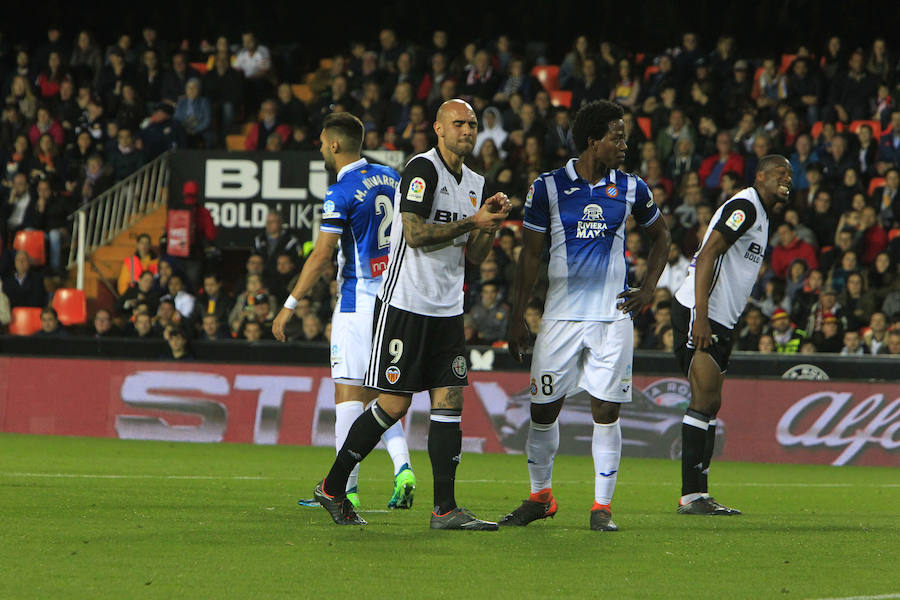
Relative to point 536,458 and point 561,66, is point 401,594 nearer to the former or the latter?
point 536,458

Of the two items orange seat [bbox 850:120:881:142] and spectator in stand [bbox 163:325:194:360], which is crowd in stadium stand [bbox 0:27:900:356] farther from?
spectator in stand [bbox 163:325:194:360]

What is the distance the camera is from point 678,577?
5.89 m

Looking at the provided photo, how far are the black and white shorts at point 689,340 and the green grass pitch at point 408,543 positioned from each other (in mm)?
1017

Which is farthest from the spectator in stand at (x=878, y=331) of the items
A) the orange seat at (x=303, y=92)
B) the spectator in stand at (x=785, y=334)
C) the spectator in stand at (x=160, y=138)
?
→ the orange seat at (x=303, y=92)

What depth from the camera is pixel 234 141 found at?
23344mm

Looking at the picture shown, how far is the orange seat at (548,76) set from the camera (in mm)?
23141

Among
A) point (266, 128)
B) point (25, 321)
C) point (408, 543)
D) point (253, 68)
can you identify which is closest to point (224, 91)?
point (253, 68)

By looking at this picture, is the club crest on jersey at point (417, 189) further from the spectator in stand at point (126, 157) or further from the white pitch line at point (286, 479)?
the spectator in stand at point (126, 157)

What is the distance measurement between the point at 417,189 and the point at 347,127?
134cm

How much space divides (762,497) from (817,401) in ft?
14.6

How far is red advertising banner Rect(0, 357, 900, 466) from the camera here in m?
14.6

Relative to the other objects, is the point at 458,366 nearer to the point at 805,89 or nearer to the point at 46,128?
the point at 805,89

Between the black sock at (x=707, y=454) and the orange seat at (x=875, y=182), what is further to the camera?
the orange seat at (x=875, y=182)

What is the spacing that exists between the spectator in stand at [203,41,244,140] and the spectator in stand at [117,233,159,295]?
365 centimetres
